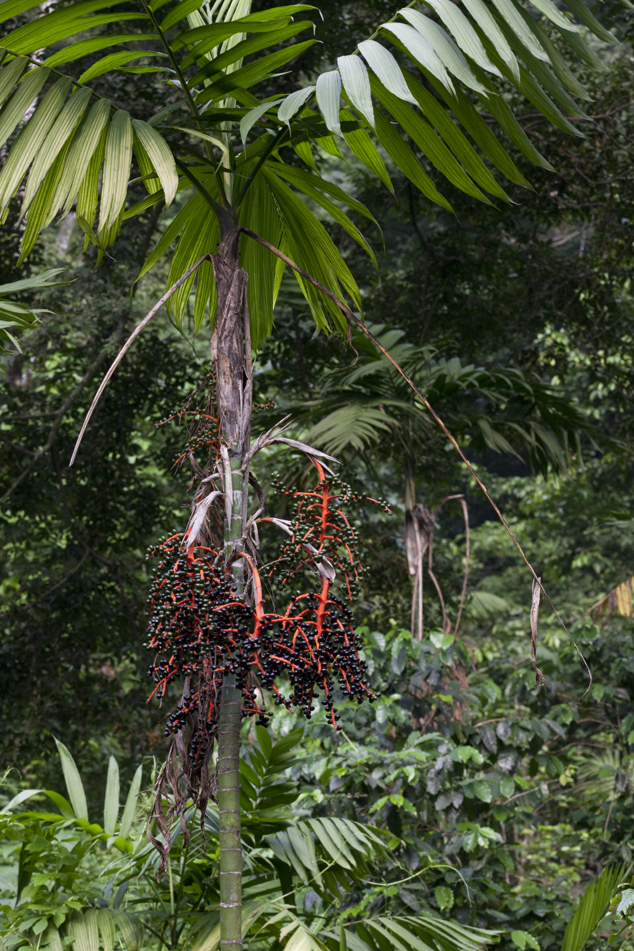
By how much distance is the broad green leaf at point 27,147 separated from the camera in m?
1.19

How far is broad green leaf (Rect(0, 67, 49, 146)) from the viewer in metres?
1.23

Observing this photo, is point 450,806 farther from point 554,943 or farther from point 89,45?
point 89,45

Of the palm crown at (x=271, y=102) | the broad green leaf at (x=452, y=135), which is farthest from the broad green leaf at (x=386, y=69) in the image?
the broad green leaf at (x=452, y=135)

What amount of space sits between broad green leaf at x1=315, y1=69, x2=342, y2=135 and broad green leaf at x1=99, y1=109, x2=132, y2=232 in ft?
0.97

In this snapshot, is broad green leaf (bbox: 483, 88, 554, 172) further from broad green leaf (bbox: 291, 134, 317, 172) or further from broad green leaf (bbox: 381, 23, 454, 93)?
broad green leaf (bbox: 291, 134, 317, 172)

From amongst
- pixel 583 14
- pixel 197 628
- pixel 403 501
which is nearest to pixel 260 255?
pixel 583 14

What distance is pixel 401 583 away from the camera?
15.2ft

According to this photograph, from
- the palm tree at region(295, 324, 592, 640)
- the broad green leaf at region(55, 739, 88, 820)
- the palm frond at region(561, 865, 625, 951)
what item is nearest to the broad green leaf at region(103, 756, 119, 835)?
the broad green leaf at region(55, 739, 88, 820)

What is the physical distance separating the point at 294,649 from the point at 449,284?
168 inches

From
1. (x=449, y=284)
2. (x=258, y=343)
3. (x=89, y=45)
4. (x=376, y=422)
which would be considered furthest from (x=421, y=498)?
(x=89, y=45)

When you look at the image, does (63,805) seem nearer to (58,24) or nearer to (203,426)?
(203,426)

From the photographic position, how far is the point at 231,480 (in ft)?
4.06

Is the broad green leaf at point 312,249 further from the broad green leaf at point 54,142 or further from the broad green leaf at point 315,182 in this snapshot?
the broad green leaf at point 54,142

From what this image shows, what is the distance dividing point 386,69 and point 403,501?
3231 millimetres
